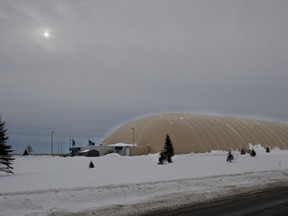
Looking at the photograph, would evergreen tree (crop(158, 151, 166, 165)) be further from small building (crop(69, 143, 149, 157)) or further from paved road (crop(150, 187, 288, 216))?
small building (crop(69, 143, 149, 157))

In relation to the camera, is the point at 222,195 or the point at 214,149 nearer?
the point at 222,195

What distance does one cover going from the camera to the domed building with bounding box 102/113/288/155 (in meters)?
76.3

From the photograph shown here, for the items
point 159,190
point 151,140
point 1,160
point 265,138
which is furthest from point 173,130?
point 159,190

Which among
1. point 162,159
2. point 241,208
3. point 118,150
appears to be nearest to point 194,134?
point 118,150

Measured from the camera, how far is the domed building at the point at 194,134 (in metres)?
76.3

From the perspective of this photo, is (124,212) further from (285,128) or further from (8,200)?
A: (285,128)

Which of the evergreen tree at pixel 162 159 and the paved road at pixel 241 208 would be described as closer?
the paved road at pixel 241 208

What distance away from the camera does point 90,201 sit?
1412cm

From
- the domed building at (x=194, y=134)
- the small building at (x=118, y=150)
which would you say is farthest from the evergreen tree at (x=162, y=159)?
the small building at (x=118, y=150)

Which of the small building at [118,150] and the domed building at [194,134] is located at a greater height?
the domed building at [194,134]

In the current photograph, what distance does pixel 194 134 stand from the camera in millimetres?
77500

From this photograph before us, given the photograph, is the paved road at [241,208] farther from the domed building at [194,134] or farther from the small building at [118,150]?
the small building at [118,150]

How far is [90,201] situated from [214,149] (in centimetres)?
6500

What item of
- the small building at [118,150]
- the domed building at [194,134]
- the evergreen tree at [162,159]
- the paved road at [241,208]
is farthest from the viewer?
the domed building at [194,134]
